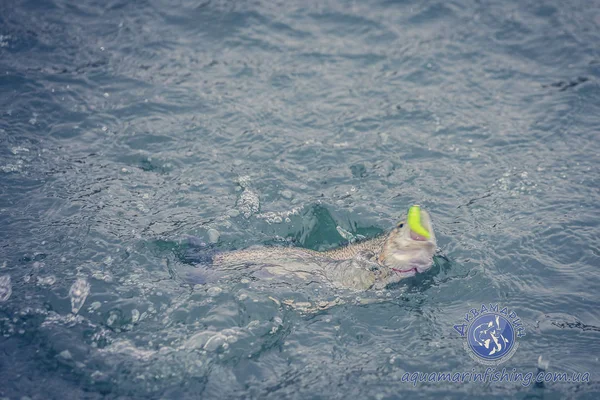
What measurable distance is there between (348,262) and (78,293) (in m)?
2.69

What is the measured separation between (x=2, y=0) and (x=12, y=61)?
6.10 ft

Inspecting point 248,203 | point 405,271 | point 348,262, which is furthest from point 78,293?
point 405,271

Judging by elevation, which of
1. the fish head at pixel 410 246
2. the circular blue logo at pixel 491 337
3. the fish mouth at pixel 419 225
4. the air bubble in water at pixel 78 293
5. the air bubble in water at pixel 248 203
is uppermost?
the fish mouth at pixel 419 225

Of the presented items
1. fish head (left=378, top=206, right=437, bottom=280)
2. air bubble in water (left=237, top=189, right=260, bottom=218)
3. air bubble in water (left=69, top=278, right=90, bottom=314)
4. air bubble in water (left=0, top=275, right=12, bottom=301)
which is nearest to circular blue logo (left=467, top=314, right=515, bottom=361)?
fish head (left=378, top=206, right=437, bottom=280)

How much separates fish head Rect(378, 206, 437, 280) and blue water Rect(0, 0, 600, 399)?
0.24 metres

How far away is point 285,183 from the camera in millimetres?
7129

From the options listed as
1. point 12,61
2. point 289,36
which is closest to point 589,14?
point 289,36

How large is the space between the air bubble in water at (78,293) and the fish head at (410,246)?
2.94 meters

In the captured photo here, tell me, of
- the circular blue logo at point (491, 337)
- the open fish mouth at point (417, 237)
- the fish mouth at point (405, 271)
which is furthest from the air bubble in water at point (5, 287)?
the circular blue logo at point (491, 337)

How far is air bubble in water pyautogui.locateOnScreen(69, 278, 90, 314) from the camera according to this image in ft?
17.3

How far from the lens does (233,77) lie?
8938 millimetres

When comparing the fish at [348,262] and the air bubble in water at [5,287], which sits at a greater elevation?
the fish at [348,262]

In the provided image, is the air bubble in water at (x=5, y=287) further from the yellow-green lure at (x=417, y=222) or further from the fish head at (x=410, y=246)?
the yellow-green lure at (x=417, y=222)

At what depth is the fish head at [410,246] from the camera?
17.6 ft
